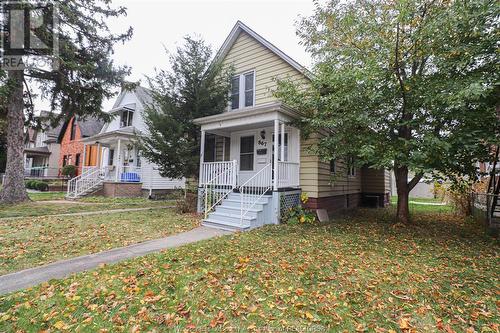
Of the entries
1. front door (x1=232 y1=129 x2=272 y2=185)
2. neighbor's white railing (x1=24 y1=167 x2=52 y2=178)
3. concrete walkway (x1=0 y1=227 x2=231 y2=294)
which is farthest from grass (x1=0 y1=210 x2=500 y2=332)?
neighbor's white railing (x1=24 y1=167 x2=52 y2=178)

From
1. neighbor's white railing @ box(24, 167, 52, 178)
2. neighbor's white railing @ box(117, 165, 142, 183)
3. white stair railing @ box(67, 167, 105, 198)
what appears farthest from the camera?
neighbor's white railing @ box(24, 167, 52, 178)

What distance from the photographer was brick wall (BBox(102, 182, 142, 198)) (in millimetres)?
15789

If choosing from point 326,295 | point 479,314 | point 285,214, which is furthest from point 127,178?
point 479,314

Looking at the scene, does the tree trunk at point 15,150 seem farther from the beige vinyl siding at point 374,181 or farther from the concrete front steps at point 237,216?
the beige vinyl siding at point 374,181

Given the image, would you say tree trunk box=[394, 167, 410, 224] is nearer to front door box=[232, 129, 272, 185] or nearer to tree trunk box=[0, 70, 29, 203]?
front door box=[232, 129, 272, 185]

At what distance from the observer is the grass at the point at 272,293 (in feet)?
9.14

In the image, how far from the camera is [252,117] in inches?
336

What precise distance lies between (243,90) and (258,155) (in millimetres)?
3251

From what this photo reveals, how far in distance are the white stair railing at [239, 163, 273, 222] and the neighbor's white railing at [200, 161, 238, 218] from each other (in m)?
0.54

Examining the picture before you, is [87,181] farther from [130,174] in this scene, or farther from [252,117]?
[252,117]

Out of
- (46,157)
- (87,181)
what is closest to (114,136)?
(87,181)

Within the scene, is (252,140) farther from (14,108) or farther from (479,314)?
(14,108)

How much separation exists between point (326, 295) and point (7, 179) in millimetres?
14132

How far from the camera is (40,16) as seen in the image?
33.1 feet
